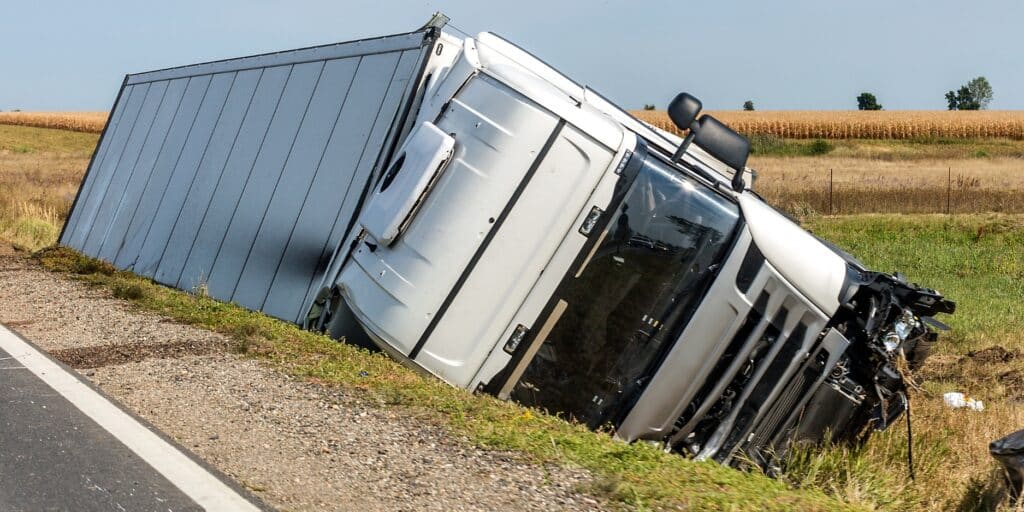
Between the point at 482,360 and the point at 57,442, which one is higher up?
the point at 482,360

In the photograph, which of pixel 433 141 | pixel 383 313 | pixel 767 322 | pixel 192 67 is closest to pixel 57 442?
pixel 383 313

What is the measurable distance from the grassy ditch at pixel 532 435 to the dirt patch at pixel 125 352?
290 millimetres

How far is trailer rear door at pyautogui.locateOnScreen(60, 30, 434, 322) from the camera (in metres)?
10.1

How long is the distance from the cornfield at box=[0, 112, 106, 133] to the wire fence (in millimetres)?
56525

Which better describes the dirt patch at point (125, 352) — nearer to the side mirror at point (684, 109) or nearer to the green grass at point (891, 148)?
the side mirror at point (684, 109)

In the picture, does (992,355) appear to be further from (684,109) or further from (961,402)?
(684,109)

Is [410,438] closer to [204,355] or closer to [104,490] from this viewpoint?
[104,490]

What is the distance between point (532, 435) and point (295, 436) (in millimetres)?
1153

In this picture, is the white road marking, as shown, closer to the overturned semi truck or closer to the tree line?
the overturned semi truck

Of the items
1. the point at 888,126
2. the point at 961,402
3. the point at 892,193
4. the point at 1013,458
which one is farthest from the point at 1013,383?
the point at 888,126

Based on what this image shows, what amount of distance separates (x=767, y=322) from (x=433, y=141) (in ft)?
7.12

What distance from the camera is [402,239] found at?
725 cm

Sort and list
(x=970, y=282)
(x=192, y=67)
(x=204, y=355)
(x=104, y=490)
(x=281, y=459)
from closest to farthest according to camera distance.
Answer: (x=104, y=490) → (x=281, y=459) → (x=204, y=355) → (x=192, y=67) → (x=970, y=282)

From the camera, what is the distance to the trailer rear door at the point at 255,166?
10125 millimetres
